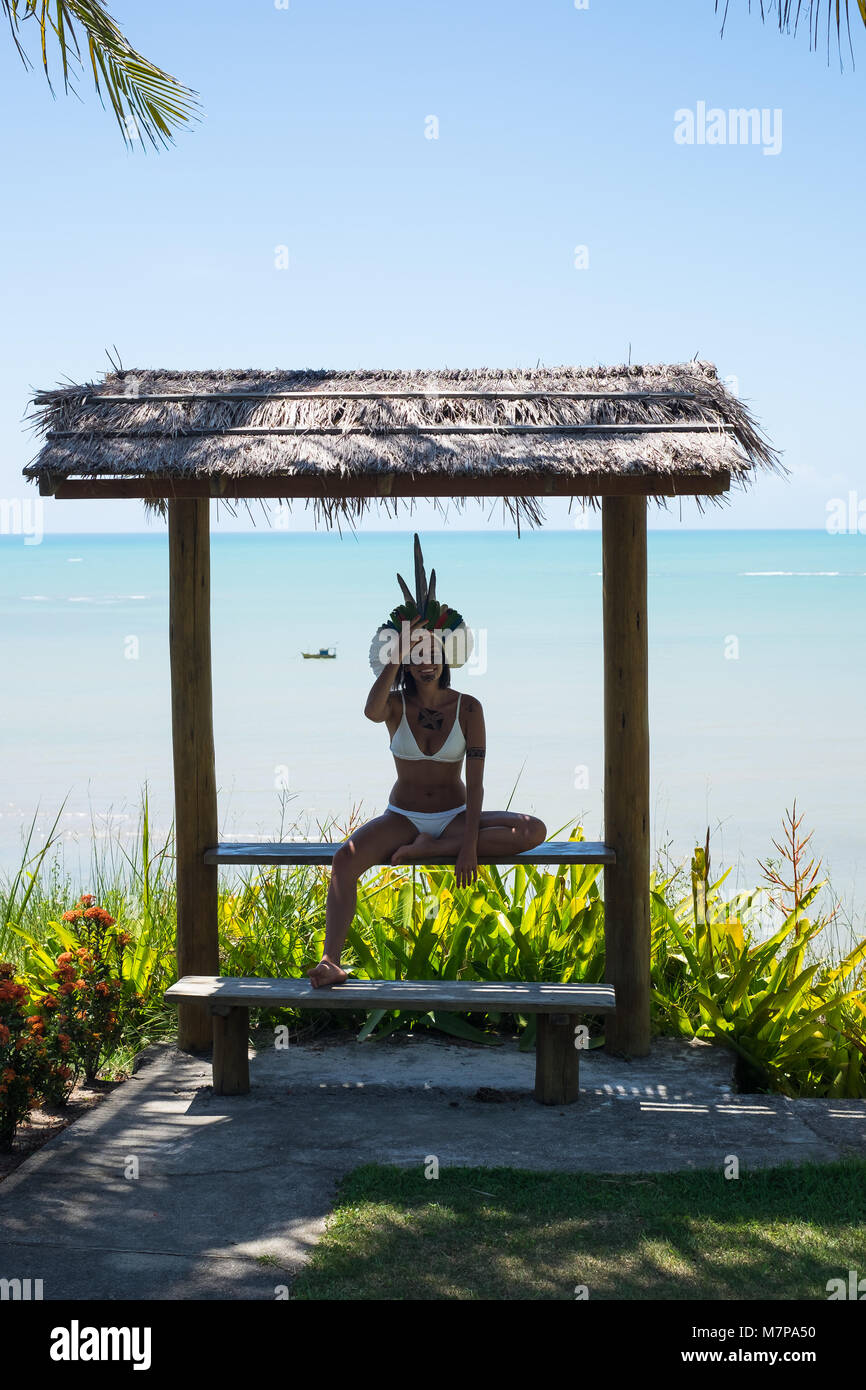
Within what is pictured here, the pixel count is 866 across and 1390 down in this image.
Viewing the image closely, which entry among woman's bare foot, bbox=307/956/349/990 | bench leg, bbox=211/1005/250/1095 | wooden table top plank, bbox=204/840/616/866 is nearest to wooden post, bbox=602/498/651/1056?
wooden table top plank, bbox=204/840/616/866

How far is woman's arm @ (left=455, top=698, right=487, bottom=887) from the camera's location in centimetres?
537

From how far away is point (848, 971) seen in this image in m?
5.83

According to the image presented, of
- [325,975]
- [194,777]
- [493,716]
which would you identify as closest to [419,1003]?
[325,975]

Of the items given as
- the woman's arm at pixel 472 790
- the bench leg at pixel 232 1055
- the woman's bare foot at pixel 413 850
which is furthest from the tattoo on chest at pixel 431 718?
the bench leg at pixel 232 1055

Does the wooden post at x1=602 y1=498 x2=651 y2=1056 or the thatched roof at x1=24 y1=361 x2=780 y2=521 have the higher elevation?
the thatched roof at x1=24 y1=361 x2=780 y2=521

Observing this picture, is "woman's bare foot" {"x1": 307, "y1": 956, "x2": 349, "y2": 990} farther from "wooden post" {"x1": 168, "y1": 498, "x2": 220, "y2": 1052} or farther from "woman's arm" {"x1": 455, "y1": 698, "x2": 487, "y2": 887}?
"wooden post" {"x1": 168, "y1": 498, "x2": 220, "y2": 1052}

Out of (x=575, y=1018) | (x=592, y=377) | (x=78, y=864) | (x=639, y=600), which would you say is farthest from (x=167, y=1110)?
(x=78, y=864)

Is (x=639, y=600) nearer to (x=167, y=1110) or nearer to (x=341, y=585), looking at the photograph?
(x=167, y=1110)

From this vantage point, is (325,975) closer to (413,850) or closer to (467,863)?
(413,850)

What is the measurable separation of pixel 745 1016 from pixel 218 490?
325 centimetres

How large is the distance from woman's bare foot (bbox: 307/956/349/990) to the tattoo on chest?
109 cm

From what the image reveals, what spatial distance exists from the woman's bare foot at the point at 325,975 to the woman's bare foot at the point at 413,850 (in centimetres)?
51

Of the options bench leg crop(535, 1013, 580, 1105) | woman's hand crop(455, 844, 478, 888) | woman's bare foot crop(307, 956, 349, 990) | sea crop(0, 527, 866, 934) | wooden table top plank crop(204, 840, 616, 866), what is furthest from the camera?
sea crop(0, 527, 866, 934)
